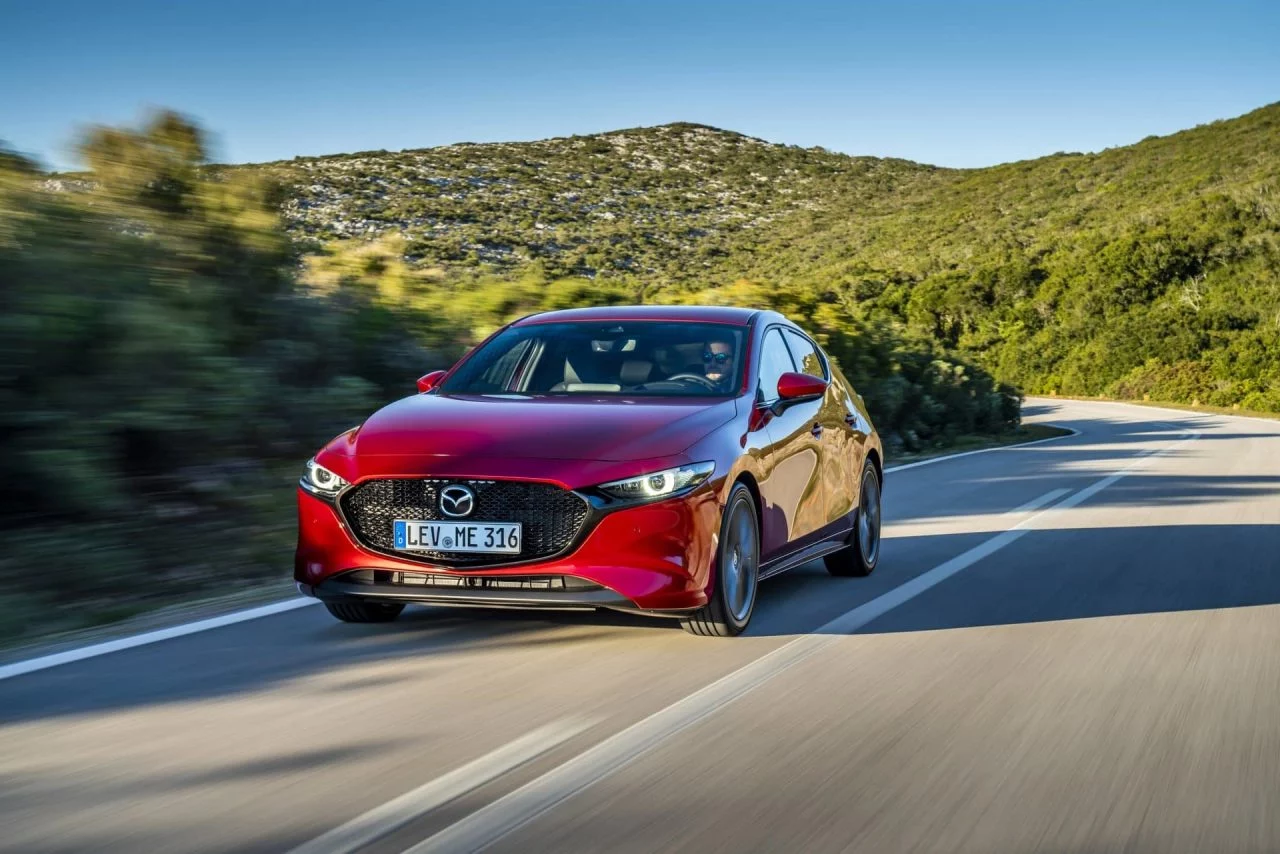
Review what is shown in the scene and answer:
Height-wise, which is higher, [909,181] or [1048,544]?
[909,181]

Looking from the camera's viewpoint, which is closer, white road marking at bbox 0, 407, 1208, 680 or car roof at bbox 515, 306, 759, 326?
white road marking at bbox 0, 407, 1208, 680

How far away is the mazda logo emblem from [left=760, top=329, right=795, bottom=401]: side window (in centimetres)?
192

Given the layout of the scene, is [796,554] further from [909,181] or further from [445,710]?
[909,181]

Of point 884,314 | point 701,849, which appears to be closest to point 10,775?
point 701,849

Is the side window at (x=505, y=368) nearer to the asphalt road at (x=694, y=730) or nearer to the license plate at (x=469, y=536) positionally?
the asphalt road at (x=694, y=730)

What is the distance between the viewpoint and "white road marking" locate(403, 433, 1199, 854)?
4.14m

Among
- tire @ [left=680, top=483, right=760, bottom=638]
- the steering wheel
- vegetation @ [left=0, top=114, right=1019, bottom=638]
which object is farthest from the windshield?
vegetation @ [left=0, top=114, right=1019, bottom=638]

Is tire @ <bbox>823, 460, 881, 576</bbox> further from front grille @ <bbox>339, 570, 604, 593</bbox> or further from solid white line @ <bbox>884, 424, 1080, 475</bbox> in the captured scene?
solid white line @ <bbox>884, 424, 1080, 475</bbox>

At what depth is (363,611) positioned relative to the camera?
23.7 feet

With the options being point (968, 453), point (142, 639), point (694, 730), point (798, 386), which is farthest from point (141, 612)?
point (968, 453)

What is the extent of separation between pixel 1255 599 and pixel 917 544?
281 centimetres

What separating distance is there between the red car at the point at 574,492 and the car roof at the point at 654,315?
0.29 meters

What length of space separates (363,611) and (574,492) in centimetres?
140

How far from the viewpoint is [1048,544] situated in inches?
434
